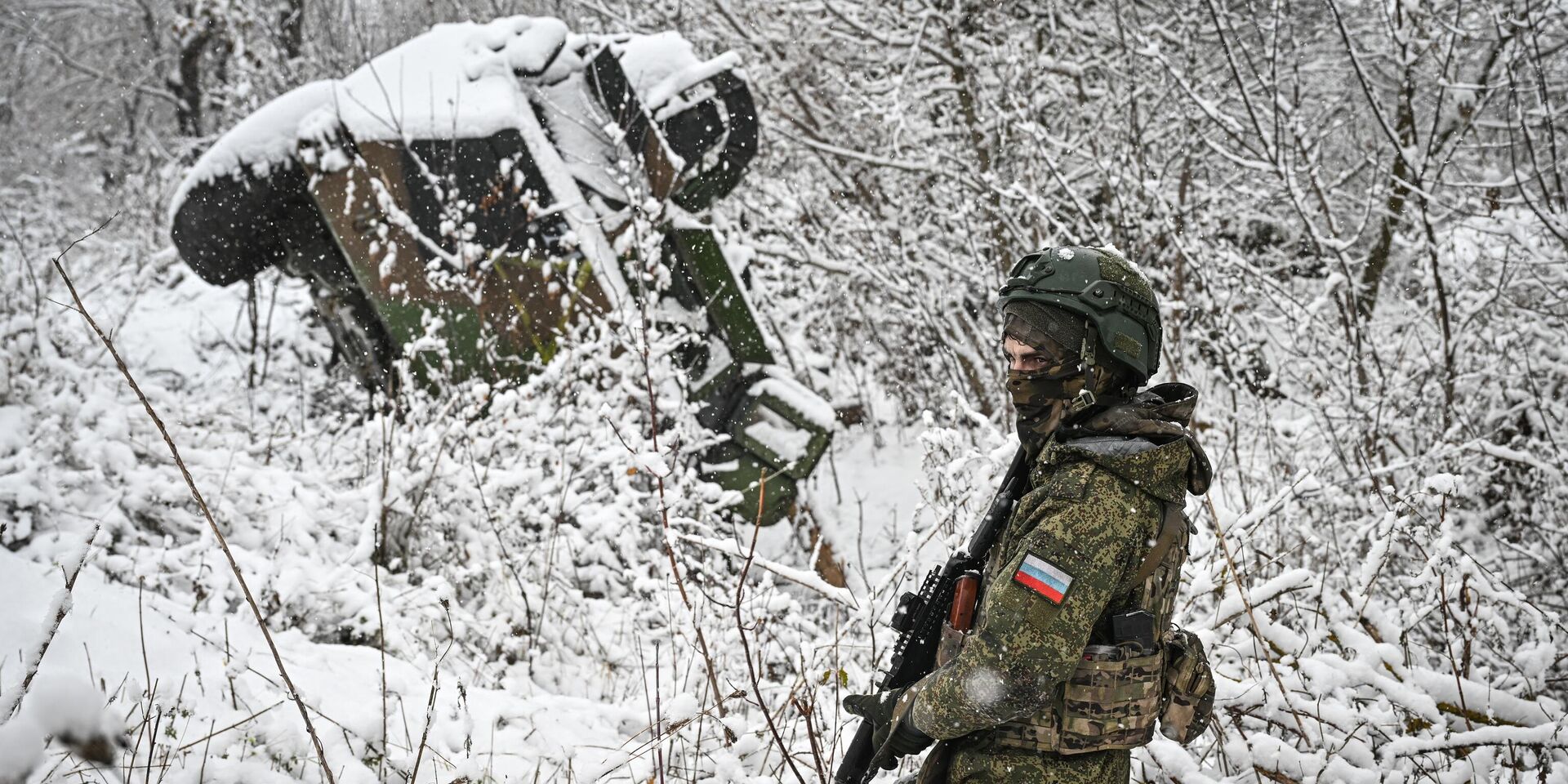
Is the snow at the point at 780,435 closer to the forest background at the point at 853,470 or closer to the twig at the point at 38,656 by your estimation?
the forest background at the point at 853,470

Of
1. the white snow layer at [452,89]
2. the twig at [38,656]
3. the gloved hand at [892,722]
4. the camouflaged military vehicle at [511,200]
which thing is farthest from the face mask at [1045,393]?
the white snow layer at [452,89]

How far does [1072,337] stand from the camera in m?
1.77

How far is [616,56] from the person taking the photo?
473 cm

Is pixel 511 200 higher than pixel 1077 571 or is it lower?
higher

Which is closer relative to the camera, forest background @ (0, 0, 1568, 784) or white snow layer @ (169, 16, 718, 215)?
forest background @ (0, 0, 1568, 784)

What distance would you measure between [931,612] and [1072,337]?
2.07 feet

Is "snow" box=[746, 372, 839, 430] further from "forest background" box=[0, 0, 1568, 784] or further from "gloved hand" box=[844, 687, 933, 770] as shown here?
"gloved hand" box=[844, 687, 933, 770]

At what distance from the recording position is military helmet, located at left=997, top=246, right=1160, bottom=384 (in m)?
1.75

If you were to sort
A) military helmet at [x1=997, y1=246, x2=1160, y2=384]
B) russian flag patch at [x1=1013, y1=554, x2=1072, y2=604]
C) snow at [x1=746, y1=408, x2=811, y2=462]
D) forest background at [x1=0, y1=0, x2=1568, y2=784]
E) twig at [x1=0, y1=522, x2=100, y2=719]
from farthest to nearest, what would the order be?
snow at [x1=746, y1=408, x2=811, y2=462]
forest background at [x1=0, y1=0, x2=1568, y2=784]
military helmet at [x1=997, y1=246, x2=1160, y2=384]
russian flag patch at [x1=1013, y1=554, x2=1072, y2=604]
twig at [x1=0, y1=522, x2=100, y2=719]

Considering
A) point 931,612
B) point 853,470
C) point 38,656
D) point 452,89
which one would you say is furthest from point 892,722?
point 853,470

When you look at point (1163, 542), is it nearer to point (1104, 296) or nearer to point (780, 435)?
point (1104, 296)

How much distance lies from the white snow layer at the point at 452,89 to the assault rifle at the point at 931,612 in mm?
3313

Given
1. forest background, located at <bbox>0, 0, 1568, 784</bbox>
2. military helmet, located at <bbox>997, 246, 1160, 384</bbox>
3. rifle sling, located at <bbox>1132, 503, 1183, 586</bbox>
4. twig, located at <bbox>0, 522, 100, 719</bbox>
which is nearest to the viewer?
twig, located at <bbox>0, 522, 100, 719</bbox>

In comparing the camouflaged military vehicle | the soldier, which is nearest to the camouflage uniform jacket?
the soldier
